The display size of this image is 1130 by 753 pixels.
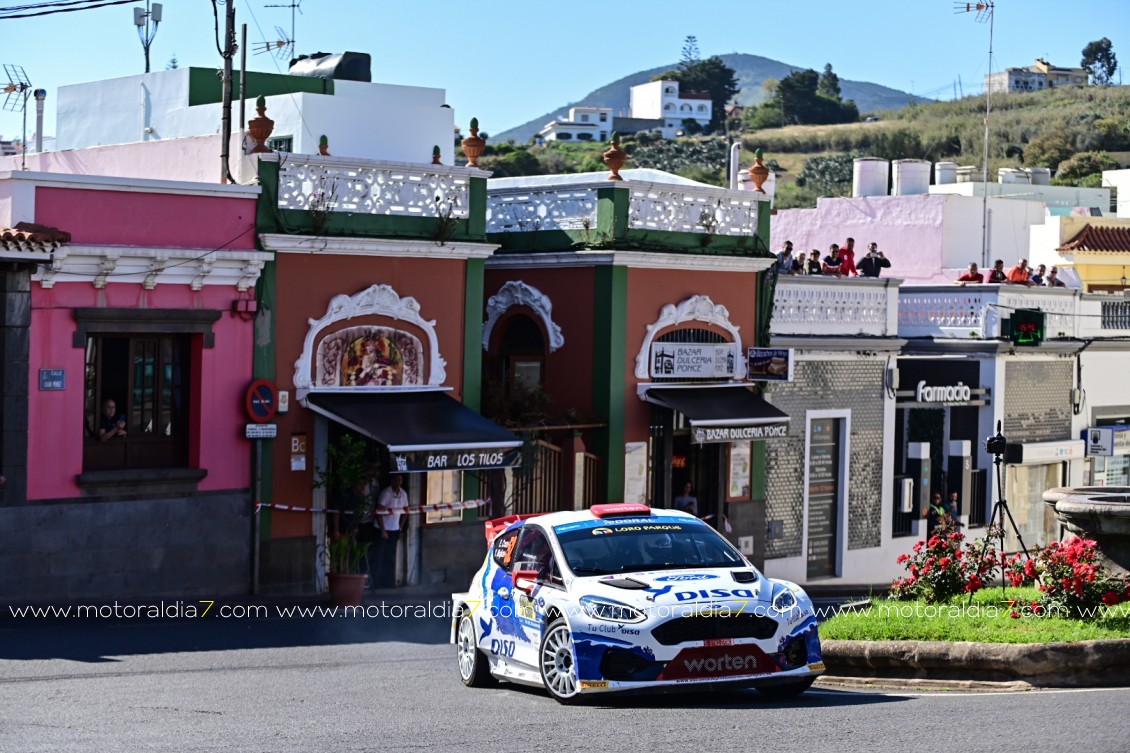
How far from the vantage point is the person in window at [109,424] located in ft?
67.0

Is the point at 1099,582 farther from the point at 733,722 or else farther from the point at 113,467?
the point at 113,467

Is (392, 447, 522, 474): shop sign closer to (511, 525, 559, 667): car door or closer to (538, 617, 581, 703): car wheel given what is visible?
(511, 525, 559, 667): car door

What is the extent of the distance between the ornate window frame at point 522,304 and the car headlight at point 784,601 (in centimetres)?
1302

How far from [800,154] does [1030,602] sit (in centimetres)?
10321

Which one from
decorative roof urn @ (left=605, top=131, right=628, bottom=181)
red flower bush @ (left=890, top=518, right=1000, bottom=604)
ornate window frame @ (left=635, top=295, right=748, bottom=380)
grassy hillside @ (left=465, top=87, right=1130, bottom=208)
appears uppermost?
grassy hillside @ (left=465, top=87, right=1130, bottom=208)

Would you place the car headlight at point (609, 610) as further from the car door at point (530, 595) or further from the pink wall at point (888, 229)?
the pink wall at point (888, 229)

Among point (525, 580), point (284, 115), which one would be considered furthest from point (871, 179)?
point (525, 580)

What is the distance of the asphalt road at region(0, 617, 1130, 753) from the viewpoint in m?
10.7

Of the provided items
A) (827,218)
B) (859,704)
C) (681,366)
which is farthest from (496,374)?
(827,218)

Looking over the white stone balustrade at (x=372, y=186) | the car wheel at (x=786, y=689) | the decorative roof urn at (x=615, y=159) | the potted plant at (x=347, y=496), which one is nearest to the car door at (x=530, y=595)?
the car wheel at (x=786, y=689)

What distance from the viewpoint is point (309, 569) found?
72.6 feet

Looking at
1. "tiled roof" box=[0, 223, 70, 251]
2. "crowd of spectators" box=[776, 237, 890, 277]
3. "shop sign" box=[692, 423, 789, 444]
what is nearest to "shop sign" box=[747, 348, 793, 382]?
"shop sign" box=[692, 423, 789, 444]

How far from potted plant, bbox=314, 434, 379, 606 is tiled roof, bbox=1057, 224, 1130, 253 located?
88.1ft

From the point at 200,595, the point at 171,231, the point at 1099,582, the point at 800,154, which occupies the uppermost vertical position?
the point at 800,154
